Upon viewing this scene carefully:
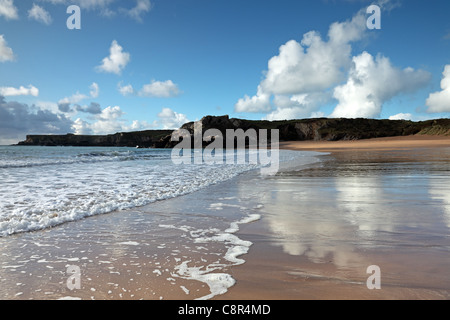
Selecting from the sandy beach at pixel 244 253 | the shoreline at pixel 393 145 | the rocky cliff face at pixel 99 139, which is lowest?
the sandy beach at pixel 244 253

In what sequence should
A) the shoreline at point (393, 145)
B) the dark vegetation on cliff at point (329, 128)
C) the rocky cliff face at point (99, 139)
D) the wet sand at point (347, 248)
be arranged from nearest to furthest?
1. the wet sand at point (347, 248)
2. the shoreline at point (393, 145)
3. the dark vegetation on cliff at point (329, 128)
4. the rocky cliff face at point (99, 139)

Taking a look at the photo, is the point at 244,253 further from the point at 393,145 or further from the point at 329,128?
the point at 329,128

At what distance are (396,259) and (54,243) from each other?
410cm

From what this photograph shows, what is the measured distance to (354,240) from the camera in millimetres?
3691

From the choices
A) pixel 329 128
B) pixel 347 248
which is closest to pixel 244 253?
pixel 347 248

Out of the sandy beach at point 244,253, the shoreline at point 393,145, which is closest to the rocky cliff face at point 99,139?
the shoreline at point 393,145

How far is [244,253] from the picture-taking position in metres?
3.38

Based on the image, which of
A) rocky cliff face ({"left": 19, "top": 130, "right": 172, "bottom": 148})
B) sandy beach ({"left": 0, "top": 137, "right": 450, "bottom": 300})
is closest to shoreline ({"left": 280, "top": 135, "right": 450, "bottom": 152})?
sandy beach ({"left": 0, "top": 137, "right": 450, "bottom": 300})

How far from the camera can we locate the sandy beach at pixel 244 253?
8.10 feet

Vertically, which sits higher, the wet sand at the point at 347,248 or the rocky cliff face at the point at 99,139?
the rocky cliff face at the point at 99,139

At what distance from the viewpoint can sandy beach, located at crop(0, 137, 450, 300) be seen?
2469 mm

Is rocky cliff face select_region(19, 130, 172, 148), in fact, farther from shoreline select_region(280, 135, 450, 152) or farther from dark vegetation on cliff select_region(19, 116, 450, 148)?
shoreline select_region(280, 135, 450, 152)

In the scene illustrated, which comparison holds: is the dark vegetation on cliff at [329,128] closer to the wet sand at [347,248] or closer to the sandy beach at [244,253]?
the wet sand at [347,248]

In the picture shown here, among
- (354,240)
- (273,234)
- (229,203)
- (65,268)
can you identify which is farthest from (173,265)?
(229,203)
